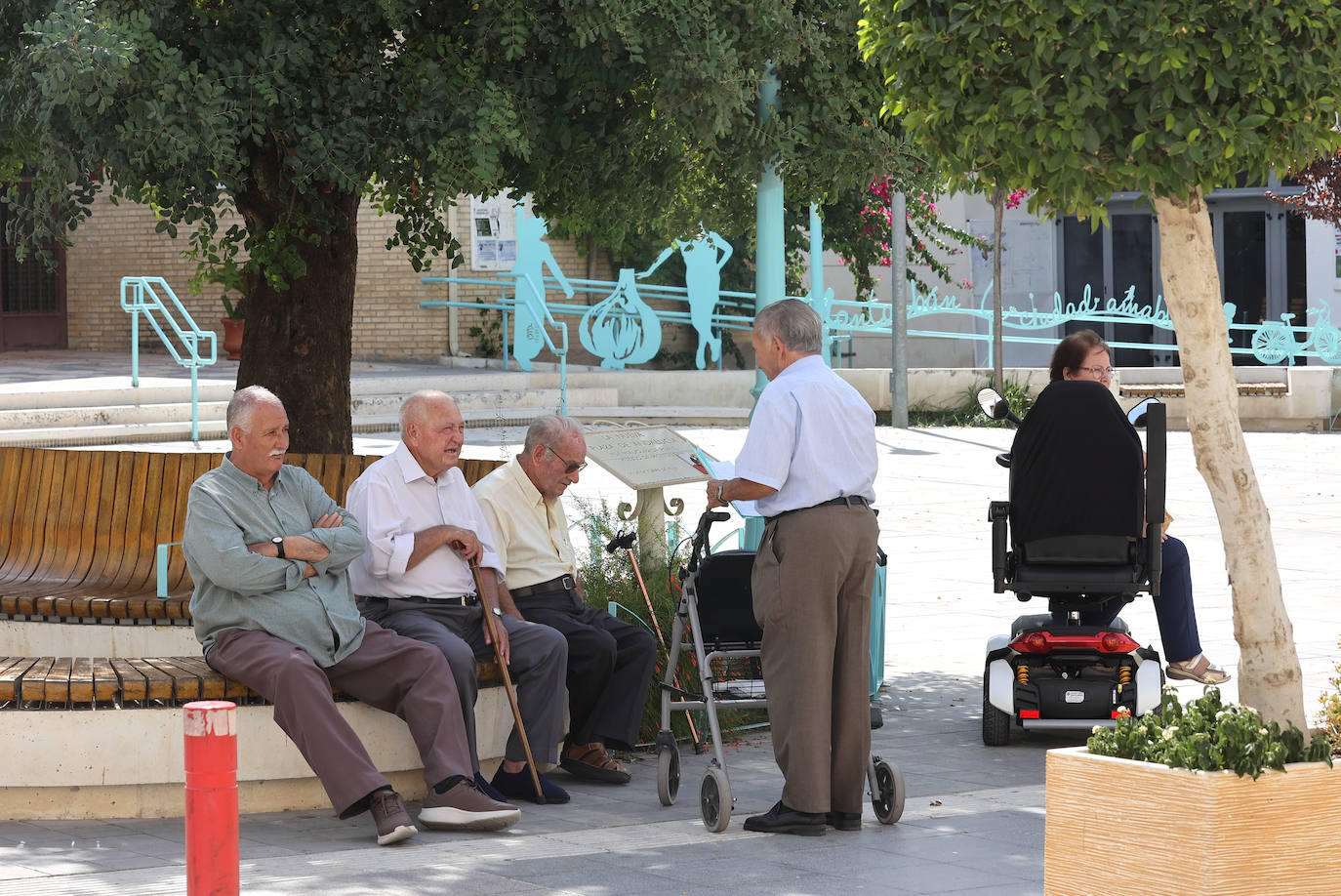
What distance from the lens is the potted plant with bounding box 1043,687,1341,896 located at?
13.4 feet

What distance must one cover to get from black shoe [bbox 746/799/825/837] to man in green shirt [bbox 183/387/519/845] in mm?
847

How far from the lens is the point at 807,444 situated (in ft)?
19.5

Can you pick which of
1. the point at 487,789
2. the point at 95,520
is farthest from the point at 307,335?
the point at 487,789

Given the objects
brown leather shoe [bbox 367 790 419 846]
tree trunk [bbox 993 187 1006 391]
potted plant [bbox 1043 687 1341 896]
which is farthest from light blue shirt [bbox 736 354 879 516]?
tree trunk [bbox 993 187 1006 391]

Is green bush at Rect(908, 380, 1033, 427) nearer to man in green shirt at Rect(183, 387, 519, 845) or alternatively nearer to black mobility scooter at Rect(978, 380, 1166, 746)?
black mobility scooter at Rect(978, 380, 1166, 746)

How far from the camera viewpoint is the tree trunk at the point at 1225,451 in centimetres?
464

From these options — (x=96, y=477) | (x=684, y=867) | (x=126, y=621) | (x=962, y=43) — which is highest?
(x=962, y=43)

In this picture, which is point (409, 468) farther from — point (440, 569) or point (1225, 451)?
point (1225, 451)

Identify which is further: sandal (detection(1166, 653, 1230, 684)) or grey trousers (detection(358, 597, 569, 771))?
sandal (detection(1166, 653, 1230, 684))

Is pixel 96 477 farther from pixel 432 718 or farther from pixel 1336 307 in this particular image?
pixel 1336 307

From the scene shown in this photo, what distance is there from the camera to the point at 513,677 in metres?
6.69

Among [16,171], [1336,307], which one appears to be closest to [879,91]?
[16,171]

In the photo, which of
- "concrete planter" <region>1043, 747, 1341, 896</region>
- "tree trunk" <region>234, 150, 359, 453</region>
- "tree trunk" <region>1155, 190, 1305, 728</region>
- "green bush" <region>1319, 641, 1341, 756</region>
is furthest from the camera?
"tree trunk" <region>234, 150, 359, 453</region>

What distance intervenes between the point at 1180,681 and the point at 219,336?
67.9ft
